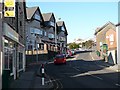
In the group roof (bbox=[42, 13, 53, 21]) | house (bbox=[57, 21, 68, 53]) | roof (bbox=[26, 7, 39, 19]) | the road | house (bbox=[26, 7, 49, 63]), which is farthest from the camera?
house (bbox=[57, 21, 68, 53])

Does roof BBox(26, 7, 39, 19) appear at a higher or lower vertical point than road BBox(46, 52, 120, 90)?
higher

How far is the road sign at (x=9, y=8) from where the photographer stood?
17.7 metres

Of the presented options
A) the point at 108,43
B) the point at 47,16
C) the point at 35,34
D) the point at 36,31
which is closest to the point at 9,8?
the point at 35,34

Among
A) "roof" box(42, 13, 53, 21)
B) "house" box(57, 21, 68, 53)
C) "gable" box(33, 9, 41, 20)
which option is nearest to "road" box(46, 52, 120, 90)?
"gable" box(33, 9, 41, 20)

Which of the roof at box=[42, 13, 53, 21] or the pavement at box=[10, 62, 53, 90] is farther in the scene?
the roof at box=[42, 13, 53, 21]

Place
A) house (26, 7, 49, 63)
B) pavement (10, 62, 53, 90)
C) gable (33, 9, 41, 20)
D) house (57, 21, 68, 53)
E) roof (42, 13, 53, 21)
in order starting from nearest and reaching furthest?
pavement (10, 62, 53, 90)
house (26, 7, 49, 63)
gable (33, 9, 41, 20)
roof (42, 13, 53, 21)
house (57, 21, 68, 53)

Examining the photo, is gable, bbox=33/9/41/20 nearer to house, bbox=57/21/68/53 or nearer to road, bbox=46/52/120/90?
house, bbox=57/21/68/53

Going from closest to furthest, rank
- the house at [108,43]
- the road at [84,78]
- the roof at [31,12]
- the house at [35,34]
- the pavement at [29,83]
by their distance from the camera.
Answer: the pavement at [29,83]
the road at [84,78]
the house at [108,43]
the house at [35,34]
the roof at [31,12]

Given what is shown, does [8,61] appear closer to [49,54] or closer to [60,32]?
[49,54]

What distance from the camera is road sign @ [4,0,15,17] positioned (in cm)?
1766

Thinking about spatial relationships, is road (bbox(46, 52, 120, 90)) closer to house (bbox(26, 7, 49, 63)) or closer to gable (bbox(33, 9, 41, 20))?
house (bbox(26, 7, 49, 63))

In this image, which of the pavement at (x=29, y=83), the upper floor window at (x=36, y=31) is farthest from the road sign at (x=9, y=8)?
the upper floor window at (x=36, y=31)

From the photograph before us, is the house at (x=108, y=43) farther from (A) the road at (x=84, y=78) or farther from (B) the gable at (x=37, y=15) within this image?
(A) the road at (x=84, y=78)

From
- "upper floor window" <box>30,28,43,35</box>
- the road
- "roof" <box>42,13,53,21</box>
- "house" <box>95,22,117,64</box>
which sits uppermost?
"roof" <box>42,13,53,21</box>
